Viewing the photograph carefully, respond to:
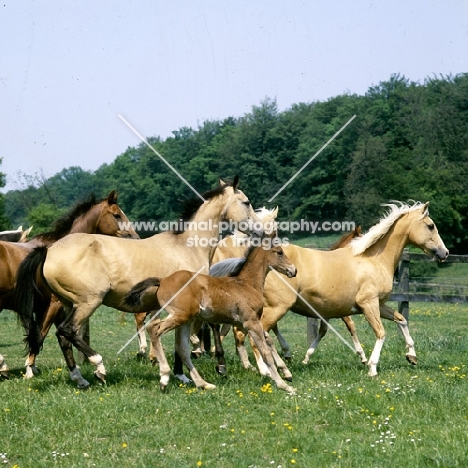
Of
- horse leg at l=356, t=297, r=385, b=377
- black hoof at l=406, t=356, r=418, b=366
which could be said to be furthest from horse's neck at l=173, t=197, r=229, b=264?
black hoof at l=406, t=356, r=418, b=366

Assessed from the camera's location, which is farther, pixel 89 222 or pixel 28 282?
pixel 89 222

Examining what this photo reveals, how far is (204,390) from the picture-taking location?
26.3 feet

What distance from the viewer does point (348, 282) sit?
9.82 meters

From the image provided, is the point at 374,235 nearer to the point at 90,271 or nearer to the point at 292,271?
the point at 292,271

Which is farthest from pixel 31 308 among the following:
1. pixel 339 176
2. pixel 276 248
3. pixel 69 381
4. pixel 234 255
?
pixel 339 176

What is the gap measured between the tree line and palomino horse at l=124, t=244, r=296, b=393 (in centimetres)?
3850

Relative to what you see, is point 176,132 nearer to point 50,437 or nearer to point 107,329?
point 107,329

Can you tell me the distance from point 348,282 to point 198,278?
2478mm

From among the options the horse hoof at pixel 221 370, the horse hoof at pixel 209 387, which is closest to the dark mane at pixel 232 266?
the horse hoof at pixel 221 370

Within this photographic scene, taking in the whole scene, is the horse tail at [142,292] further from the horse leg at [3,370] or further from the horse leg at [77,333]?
the horse leg at [3,370]

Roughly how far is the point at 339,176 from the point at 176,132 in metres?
25.7

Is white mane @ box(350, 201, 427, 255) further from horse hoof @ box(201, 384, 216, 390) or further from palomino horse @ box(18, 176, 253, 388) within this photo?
horse hoof @ box(201, 384, 216, 390)

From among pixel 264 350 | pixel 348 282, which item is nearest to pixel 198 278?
pixel 264 350

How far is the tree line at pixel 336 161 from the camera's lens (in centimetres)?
4972
